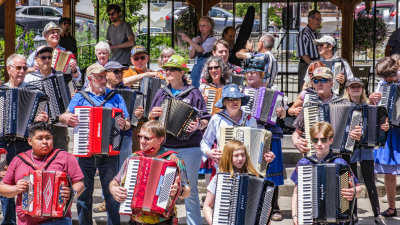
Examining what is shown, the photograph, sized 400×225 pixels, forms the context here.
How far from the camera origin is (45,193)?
5.91 m

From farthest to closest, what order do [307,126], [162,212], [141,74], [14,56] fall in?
[141,74]
[14,56]
[307,126]
[162,212]

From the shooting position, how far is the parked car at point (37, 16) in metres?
24.1

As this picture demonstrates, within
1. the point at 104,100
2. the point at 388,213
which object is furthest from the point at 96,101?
the point at 388,213

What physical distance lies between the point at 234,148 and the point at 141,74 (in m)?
2.91

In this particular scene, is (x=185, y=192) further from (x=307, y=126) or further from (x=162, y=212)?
(x=307, y=126)

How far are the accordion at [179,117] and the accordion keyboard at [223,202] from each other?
1.48m

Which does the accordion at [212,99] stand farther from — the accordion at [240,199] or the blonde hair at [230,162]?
the accordion at [240,199]

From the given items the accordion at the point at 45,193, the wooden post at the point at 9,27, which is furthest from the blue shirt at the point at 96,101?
the wooden post at the point at 9,27

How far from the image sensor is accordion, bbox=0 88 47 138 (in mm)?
7359

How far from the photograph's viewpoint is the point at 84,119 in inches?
282

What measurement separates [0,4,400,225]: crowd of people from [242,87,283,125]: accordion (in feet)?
0.27

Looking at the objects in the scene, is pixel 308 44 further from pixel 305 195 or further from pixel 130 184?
pixel 130 184

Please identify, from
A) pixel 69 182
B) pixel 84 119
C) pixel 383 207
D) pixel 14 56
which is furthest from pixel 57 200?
pixel 383 207

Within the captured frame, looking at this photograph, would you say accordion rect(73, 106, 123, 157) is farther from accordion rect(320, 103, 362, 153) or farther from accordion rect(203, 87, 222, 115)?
accordion rect(320, 103, 362, 153)
